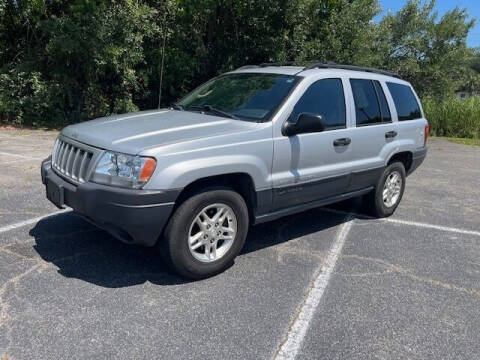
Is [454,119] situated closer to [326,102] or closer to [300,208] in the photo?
[326,102]

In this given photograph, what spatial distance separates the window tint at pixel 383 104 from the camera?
5375mm

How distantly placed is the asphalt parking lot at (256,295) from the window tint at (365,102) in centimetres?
130

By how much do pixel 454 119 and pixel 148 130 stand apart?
19049 mm

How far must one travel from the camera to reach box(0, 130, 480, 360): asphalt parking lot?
2852 mm

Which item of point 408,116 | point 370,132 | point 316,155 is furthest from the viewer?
point 408,116

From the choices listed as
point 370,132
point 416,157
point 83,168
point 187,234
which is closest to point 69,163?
point 83,168

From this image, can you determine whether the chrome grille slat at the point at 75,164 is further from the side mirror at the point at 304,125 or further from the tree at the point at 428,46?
the tree at the point at 428,46

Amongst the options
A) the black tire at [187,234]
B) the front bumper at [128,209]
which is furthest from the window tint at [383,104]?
the front bumper at [128,209]

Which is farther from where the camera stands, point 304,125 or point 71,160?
point 304,125

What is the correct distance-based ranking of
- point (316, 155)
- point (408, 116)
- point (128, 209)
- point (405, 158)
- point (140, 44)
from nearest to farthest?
point (128, 209), point (316, 155), point (408, 116), point (405, 158), point (140, 44)

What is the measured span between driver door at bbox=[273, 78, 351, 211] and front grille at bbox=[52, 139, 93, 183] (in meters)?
1.63

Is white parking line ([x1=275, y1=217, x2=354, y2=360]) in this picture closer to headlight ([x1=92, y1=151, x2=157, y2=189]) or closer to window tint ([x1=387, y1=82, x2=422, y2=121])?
headlight ([x1=92, y1=151, x2=157, y2=189])

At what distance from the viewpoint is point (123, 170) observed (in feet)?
10.9

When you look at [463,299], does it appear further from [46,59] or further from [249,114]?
[46,59]
